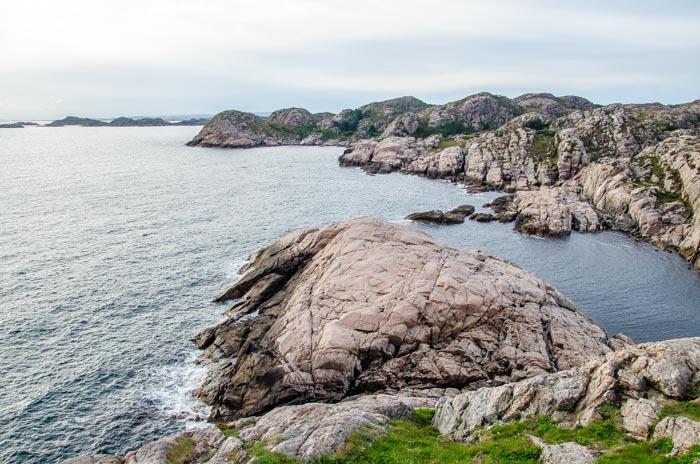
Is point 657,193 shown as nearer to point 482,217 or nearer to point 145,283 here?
point 482,217

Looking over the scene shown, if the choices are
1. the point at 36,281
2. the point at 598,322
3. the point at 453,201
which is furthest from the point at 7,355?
the point at 453,201

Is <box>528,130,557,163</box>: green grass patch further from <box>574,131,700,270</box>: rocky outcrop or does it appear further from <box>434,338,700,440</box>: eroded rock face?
<box>434,338,700,440</box>: eroded rock face

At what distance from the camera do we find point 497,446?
967 inches

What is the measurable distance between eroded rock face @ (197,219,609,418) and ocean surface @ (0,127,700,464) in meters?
6.05

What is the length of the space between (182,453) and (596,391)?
2637 centimetres

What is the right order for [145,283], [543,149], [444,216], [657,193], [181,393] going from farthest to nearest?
[543,149] → [444,216] → [657,193] → [145,283] → [181,393]

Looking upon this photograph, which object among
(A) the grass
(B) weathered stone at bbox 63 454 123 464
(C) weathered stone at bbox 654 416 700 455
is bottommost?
(B) weathered stone at bbox 63 454 123 464

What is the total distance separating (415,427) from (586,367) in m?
11.1

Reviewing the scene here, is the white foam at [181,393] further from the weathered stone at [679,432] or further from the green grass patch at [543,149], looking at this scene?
the green grass patch at [543,149]

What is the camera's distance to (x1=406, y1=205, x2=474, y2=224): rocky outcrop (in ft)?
355

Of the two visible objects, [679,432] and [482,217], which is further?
[482,217]

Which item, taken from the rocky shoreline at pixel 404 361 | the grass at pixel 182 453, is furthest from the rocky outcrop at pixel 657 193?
the grass at pixel 182 453

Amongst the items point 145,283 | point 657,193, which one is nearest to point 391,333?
point 145,283

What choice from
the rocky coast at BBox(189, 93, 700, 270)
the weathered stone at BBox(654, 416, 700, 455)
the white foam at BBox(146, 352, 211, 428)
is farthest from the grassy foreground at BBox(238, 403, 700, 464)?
the rocky coast at BBox(189, 93, 700, 270)
